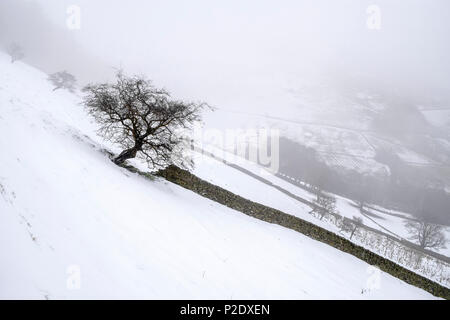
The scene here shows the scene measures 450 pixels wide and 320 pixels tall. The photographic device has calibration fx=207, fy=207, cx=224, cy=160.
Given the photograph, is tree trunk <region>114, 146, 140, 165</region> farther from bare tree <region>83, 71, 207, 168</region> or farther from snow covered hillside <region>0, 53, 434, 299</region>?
snow covered hillside <region>0, 53, 434, 299</region>

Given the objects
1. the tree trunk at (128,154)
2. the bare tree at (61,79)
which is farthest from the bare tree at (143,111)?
the bare tree at (61,79)

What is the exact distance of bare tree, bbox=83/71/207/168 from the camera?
12.3 meters

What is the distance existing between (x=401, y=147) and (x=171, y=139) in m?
124

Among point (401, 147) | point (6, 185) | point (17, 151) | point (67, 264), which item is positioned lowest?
point (401, 147)

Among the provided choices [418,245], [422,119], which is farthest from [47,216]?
[422,119]

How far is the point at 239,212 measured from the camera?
1460 centimetres

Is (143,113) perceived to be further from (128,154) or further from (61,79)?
(61,79)

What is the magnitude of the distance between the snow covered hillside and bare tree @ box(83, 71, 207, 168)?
105 inches

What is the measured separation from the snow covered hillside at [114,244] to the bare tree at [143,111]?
8.78 ft

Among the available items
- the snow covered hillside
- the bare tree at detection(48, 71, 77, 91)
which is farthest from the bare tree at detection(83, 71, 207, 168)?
the bare tree at detection(48, 71, 77, 91)

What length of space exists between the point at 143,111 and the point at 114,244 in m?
9.59

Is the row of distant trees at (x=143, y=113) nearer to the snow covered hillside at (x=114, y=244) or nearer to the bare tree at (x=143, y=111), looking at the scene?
the bare tree at (x=143, y=111)

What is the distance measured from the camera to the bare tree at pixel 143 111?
486 inches
